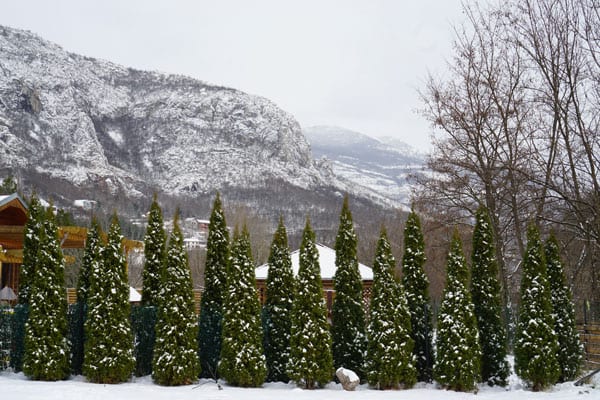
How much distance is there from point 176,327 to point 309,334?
3.16m

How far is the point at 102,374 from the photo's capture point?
43.6ft

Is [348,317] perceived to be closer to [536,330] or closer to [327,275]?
[536,330]

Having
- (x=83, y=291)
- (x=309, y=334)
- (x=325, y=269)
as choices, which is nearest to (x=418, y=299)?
(x=309, y=334)

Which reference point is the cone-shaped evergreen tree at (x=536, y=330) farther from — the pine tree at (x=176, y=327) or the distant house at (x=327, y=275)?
the distant house at (x=327, y=275)

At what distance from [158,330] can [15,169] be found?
10681 cm

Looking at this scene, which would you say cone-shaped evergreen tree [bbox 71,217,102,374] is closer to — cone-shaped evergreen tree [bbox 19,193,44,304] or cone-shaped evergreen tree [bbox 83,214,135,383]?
cone-shaped evergreen tree [bbox 83,214,135,383]

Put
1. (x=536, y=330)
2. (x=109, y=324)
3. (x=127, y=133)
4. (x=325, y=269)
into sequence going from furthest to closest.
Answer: (x=127, y=133) < (x=325, y=269) < (x=109, y=324) < (x=536, y=330)

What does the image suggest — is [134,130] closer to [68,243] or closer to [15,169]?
[15,169]

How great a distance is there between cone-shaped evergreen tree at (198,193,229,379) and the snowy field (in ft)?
3.01

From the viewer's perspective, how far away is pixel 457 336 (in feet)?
42.9

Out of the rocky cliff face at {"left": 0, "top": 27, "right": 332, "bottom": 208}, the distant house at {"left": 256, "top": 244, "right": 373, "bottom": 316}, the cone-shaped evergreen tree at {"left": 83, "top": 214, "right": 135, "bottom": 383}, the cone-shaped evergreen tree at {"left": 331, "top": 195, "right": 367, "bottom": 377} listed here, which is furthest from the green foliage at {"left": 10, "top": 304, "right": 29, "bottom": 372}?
the rocky cliff face at {"left": 0, "top": 27, "right": 332, "bottom": 208}

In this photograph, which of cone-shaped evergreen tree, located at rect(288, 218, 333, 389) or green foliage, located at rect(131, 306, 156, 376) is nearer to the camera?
cone-shaped evergreen tree, located at rect(288, 218, 333, 389)

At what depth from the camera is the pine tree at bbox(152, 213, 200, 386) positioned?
13.5 m

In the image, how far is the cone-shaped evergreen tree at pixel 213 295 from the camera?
14578mm
